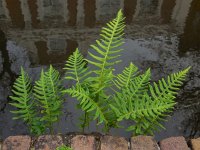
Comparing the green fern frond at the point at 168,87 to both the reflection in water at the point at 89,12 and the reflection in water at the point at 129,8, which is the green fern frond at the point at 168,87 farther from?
the reflection in water at the point at 129,8

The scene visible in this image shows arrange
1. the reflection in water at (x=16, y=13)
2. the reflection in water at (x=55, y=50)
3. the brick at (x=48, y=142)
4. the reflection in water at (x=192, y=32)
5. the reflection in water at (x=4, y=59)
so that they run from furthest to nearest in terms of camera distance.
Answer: the reflection in water at (x=16, y=13)
the reflection in water at (x=192, y=32)
the reflection in water at (x=55, y=50)
the reflection in water at (x=4, y=59)
the brick at (x=48, y=142)

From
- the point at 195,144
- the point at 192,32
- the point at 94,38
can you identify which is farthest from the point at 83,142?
the point at 192,32

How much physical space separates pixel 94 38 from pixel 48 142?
206 inches

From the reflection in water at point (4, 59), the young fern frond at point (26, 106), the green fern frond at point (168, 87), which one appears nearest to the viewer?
the green fern frond at point (168, 87)

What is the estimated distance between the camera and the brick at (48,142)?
2809 mm

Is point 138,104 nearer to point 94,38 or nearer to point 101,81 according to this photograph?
point 101,81

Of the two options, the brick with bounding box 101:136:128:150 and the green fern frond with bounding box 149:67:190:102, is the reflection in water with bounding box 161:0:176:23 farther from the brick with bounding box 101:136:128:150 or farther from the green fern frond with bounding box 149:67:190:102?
the brick with bounding box 101:136:128:150

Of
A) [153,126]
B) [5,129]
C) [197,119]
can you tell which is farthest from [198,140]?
[5,129]

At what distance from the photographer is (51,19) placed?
8555 millimetres

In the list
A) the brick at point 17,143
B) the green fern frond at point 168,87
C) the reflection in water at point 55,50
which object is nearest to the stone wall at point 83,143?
the brick at point 17,143

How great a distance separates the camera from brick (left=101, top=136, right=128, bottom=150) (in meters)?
2.83

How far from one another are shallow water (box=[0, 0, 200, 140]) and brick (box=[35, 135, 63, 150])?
2.33m

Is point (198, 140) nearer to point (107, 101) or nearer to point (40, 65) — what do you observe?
point (107, 101)

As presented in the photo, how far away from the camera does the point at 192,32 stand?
7961 mm
